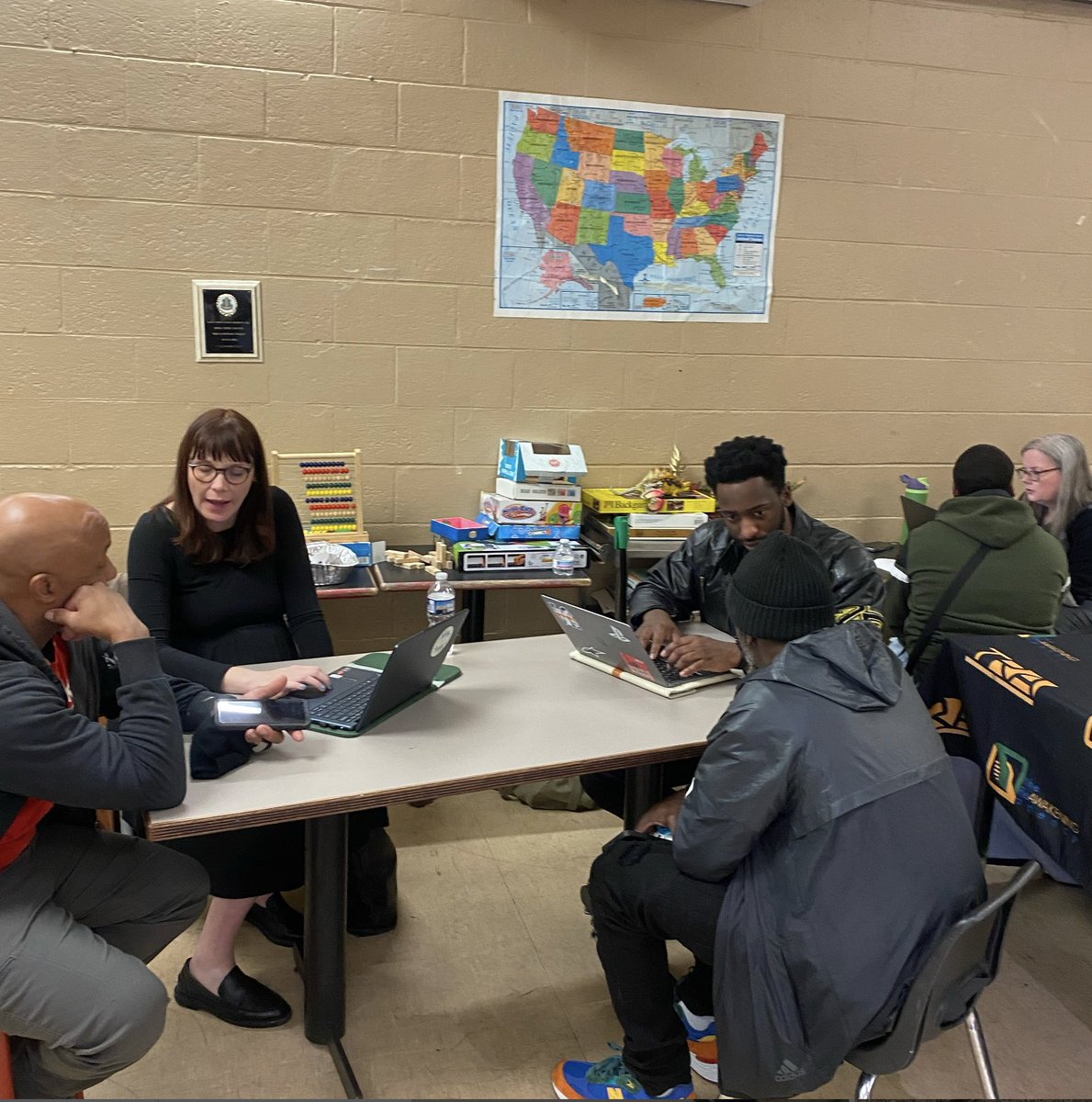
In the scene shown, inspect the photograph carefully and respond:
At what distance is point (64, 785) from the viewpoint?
4.90 feet

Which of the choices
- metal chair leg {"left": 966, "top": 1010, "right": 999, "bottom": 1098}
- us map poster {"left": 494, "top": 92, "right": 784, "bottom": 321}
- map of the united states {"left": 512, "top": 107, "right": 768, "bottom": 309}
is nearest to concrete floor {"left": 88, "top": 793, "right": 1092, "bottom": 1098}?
metal chair leg {"left": 966, "top": 1010, "right": 999, "bottom": 1098}

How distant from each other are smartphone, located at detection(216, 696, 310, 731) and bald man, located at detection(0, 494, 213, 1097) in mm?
127

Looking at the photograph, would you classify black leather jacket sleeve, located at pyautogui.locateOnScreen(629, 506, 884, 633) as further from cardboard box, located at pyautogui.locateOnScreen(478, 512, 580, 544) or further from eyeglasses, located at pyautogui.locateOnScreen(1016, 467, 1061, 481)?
eyeglasses, located at pyautogui.locateOnScreen(1016, 467, 1061, 481)

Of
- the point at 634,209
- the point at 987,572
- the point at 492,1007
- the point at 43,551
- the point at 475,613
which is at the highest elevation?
the point at 634,209

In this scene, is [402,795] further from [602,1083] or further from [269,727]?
[602,1083]

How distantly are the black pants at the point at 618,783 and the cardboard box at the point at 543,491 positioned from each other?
1.05 meters

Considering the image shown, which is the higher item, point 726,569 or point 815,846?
point 726,569

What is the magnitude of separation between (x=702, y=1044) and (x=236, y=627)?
4.71 feet

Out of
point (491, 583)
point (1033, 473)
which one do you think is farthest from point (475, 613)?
point (1033, 473)

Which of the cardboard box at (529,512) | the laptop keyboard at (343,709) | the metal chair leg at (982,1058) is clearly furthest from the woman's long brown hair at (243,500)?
the metal chair leg at (982,1058)

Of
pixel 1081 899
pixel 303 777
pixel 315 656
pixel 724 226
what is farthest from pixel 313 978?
pixel 724 226

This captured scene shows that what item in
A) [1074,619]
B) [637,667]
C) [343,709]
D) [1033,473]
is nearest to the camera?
[343,709]

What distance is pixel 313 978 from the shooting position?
206cm

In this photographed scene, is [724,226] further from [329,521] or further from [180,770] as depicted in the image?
[180,770]
